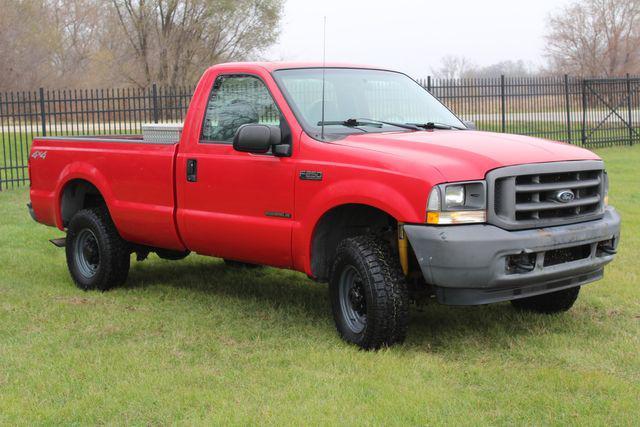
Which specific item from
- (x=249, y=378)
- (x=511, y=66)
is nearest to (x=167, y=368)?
(x=249, y=378)

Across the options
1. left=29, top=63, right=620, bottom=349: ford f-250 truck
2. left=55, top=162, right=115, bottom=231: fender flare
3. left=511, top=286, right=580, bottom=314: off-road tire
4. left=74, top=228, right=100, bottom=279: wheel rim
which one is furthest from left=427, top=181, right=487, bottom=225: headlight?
left=74, top=228, right=100, bottom=279: wheel rim

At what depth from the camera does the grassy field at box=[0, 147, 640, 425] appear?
4.65 m

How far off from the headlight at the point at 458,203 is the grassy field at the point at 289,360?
2.99ft

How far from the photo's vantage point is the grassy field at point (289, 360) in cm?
465

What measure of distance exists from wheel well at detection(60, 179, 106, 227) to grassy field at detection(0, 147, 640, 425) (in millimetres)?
767

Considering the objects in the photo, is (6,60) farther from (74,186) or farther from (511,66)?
(511,66)

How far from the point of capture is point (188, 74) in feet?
137

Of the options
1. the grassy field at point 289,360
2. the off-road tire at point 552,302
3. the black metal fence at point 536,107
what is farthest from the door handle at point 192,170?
the black metal fence at point 536,107

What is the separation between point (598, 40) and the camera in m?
54.1

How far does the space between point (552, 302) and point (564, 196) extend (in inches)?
51.8

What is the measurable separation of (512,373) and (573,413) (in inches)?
27.6

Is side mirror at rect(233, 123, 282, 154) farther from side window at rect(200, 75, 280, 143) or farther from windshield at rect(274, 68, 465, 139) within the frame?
side window at rect(200, 75, 280, 143)

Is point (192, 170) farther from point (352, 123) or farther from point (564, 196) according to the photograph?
point (564, 196)

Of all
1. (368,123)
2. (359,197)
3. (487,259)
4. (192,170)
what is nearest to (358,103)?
(368,123)
